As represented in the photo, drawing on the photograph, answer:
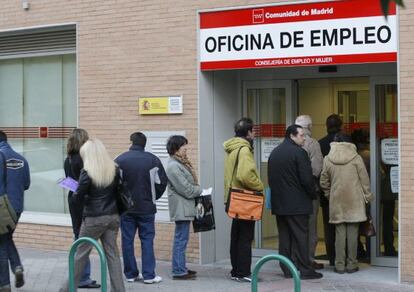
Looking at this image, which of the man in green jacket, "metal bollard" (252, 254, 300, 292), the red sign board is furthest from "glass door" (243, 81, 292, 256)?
"metal bollard" (252, 254, 300, 292)

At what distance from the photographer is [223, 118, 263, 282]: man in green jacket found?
28.0ft

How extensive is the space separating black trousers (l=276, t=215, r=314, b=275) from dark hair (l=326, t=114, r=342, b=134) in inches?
55.9

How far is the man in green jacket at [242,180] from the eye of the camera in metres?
8.52

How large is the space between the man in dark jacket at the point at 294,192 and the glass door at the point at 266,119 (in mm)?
1681

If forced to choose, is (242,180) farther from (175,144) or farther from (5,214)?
(5,214)

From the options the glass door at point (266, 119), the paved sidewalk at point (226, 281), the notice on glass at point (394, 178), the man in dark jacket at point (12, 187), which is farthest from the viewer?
the glass door at point (266, 119)

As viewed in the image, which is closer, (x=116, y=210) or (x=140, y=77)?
(x=116, y=210)

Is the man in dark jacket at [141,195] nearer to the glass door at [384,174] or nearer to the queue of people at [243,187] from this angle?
the queue of people at [243,187]

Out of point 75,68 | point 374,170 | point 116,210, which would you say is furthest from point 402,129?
point 75,68

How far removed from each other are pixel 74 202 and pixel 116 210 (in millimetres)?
617

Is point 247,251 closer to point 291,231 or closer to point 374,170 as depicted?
point 291,231

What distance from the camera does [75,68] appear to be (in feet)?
38.4

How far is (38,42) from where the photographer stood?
11969mm

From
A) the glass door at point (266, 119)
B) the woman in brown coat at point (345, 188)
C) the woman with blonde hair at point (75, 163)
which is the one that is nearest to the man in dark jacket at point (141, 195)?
the woman with blonde hair at point (75, 163)
